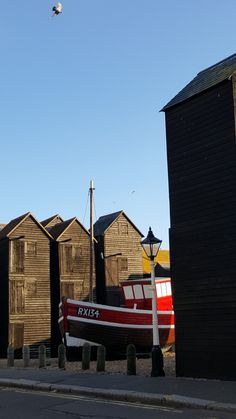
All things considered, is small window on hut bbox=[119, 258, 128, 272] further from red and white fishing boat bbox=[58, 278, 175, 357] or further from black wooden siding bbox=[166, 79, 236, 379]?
black wooden siding bbox=[166, 79, 236, 379]

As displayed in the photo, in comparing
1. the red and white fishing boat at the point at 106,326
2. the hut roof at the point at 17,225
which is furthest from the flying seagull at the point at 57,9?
the hut roof at the point at 17,225

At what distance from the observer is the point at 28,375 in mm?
17469

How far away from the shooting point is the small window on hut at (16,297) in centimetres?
3791

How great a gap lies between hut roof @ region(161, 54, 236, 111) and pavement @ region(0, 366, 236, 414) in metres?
7.61

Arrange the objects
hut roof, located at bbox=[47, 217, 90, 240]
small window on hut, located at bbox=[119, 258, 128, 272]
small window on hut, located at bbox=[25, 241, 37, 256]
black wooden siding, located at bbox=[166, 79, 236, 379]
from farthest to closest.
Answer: small window on hut, located at bbox=[119, 258, 128, 272]
hut roof, located at bbox=[47, 217, 90, 240]
small window on hut, located at bbox=[25, 241, 37, 256]
black wooden siding, located at bbox=[166, 79, 236, 379]

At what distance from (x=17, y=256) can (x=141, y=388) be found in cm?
2763

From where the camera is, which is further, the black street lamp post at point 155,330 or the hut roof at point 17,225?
the hut roof at point 17,225

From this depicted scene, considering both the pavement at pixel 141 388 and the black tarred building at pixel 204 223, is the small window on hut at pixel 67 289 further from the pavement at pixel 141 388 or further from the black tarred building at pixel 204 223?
the black tarred building at pixel 204 223

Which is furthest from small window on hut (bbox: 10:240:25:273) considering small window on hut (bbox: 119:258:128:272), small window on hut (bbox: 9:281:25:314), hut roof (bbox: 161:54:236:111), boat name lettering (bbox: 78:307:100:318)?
hut roof (bbox: 161:54:236:111)

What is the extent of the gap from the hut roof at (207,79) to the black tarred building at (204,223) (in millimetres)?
47

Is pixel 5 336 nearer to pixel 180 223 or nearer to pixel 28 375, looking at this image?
pixel 28 375

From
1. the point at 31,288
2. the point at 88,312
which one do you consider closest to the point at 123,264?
the point at 31,288

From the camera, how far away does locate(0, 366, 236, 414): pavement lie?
10242mm

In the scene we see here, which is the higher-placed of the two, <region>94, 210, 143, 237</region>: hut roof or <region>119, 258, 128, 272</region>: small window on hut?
<region>94, 210, 143, 237</region>: hut roof
